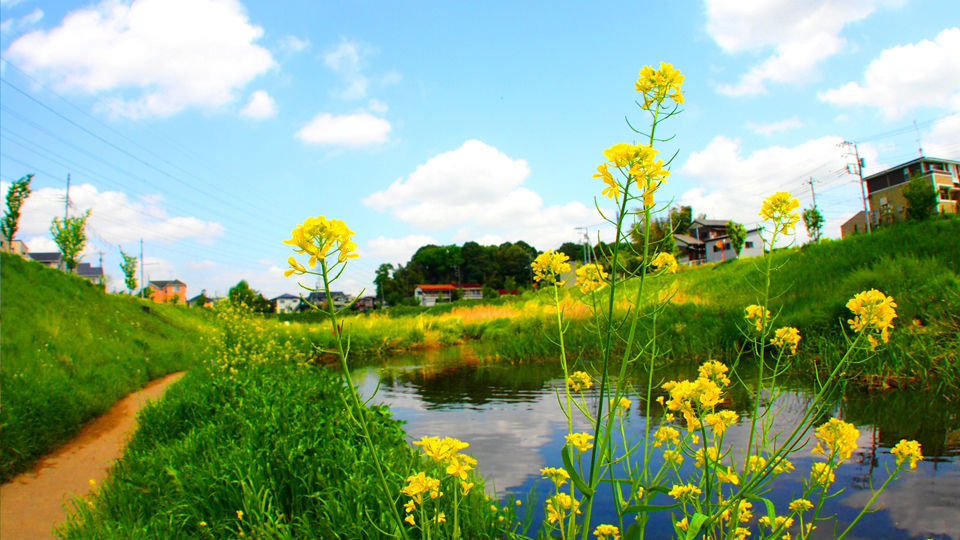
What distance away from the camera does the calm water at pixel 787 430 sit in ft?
9.28

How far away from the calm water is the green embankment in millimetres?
3341

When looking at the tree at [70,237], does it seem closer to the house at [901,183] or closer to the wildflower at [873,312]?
the wildflower at [873,312]

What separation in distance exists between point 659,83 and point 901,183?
5737 cm

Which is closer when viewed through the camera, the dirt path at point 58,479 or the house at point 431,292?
the dirt path at point 58,479

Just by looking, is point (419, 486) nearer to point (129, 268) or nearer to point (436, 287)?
point (129, 268)

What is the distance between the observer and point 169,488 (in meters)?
2.99

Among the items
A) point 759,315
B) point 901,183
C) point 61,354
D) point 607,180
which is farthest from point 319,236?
point 901,183

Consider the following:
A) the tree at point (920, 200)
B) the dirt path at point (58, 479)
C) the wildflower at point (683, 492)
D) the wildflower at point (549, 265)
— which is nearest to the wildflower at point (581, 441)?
the wildflower at point (683, 492)

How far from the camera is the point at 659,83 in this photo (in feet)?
4.66

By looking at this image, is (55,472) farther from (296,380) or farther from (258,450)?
(258,450)

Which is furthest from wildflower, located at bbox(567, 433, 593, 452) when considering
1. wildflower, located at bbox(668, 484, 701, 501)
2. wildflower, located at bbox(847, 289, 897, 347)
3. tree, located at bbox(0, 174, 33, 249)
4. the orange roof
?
the orange roof

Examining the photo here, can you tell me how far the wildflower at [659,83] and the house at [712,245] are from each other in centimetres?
4611

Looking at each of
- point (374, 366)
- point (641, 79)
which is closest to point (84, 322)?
point (374, 366)

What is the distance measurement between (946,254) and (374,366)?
438 inches
